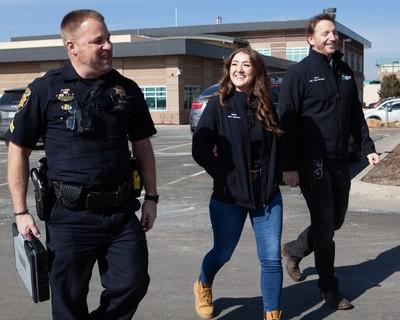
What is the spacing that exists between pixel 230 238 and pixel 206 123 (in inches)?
30.8

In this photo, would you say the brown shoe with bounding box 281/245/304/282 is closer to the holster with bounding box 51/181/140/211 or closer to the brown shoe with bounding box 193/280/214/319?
the brown shoe with bounding box 193/280/214/319

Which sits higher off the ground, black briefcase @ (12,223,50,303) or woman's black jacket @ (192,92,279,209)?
woman's black jacket @ (192,92,279,209)

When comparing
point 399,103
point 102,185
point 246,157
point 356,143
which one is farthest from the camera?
point 399,103

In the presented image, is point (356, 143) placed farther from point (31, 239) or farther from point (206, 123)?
point (31, 239)

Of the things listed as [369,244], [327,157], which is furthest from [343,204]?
[369,244]

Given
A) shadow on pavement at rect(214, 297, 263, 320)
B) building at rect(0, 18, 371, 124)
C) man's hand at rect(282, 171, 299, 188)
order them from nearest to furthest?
1. man's hand at rect(282, 171, 299, 188)
2. shadow on pavement at rect(214, 297, 263, 320)
3. building at rect(0, 18, 371, 124)

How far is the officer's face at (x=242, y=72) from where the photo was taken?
4039 mm

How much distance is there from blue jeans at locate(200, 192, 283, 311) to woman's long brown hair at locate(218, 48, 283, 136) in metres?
0.48

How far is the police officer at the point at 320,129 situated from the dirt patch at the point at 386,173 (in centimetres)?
557

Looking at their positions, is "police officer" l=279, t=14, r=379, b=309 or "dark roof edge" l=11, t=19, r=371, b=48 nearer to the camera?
"police officer" l=279, t=14, r=379, b=309

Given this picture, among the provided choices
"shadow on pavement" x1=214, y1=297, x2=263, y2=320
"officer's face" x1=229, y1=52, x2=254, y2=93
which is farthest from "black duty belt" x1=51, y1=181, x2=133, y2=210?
"shadow on pavement" x1=214, y1=297, x2=263, y2=320

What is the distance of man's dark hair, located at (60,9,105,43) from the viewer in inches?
126

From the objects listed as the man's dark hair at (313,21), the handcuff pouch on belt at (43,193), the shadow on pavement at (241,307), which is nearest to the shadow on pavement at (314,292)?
the shadow on pavement at (241,307)

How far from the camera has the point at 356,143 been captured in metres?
4.83
